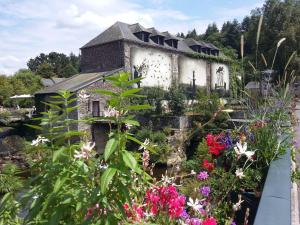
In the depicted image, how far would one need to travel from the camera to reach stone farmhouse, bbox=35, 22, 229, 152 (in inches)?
890

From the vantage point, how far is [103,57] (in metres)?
25.3

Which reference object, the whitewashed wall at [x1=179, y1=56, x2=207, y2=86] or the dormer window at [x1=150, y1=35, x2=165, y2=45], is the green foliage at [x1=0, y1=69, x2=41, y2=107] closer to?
the dormer window at [x1=150, y1=35, x2=165, y2=45]

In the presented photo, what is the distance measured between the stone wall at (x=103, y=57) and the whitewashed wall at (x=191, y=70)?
271 inches

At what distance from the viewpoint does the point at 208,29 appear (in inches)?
3135

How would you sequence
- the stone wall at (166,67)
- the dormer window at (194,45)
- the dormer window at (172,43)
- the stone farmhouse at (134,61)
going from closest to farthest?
the stone farmhouse at (134,61), the stone wall at (166,67), the dormer window at (172,43), the dormer window at (194,45)

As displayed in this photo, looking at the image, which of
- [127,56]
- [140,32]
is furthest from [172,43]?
[127,56]

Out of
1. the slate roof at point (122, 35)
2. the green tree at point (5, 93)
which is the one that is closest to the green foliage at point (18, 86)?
the green tree at point (5, 93)

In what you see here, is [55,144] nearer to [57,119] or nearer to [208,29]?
[57,119]

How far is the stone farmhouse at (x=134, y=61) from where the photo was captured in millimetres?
22594

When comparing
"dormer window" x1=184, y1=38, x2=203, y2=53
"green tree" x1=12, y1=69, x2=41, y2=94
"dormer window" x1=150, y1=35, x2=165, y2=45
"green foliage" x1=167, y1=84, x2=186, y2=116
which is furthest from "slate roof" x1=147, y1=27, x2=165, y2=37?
"green tree" x1=12, y1=69, x2=41, y2=94

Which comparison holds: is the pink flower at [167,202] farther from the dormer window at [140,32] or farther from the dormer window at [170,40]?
the dormer window at [170,40]

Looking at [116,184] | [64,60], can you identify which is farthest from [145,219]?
[64,60]

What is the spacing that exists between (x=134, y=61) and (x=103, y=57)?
2.47 m

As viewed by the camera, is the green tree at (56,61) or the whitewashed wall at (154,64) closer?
the whitewashed wall at (154,64)
